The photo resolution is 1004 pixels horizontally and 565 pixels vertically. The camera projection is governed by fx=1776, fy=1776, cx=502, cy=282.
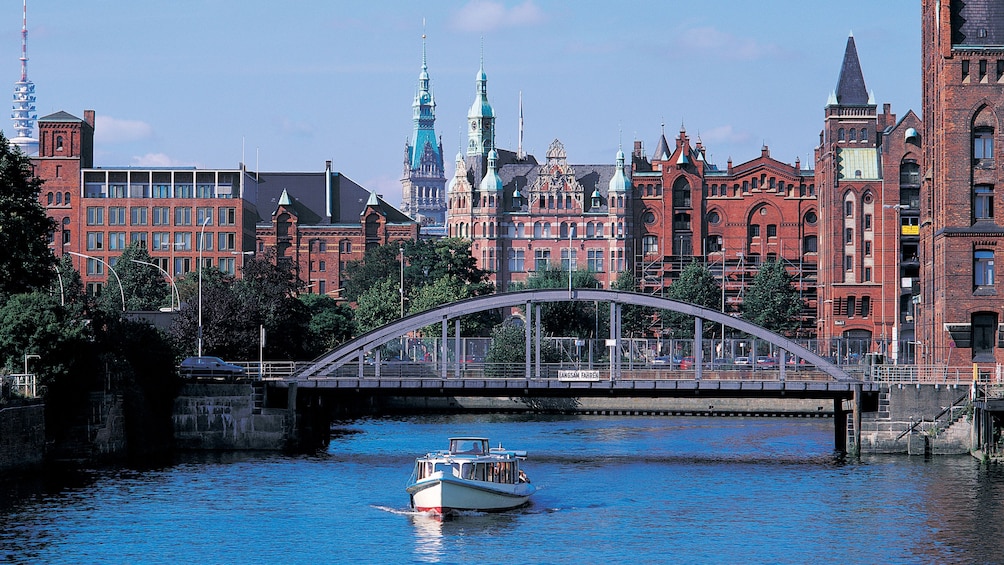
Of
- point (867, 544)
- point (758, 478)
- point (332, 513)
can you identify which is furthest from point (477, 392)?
point (867, 544)

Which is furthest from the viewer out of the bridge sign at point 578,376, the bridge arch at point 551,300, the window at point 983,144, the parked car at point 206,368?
the parked car at point 206,368

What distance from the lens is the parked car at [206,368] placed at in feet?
317

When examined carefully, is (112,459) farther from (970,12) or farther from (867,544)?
(970,12)

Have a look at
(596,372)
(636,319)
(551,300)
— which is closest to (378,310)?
(636,319)

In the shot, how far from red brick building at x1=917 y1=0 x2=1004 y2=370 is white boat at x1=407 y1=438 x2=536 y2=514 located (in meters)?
32.5

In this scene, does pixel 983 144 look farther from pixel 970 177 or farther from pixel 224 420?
pixel 224 420

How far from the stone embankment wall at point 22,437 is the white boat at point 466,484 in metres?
17.1

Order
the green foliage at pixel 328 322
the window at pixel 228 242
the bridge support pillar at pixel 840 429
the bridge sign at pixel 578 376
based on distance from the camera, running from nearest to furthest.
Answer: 1. the bridge sign at pixel 578 376
2. the bridge support pillar at pixel 840 429
3. the green foliage at pixel 328 322
4. the window at pixel 228 242

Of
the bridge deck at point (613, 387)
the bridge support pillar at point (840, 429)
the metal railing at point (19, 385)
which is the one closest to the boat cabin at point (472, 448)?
the bridge deck at point (613, 387)

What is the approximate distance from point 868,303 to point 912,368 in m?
72.2

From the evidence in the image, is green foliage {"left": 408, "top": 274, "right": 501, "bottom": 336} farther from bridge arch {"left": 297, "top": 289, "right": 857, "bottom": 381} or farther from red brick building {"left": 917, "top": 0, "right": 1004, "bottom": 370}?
red brick building {"left": 917, "top": 0, "right": 1004, "bottom": 370}

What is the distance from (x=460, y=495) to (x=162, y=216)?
443 ft

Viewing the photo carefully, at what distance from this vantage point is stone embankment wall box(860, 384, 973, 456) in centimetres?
8588

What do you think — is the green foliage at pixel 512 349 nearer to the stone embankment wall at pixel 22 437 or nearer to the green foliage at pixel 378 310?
the green foliage at pixel 378 310
